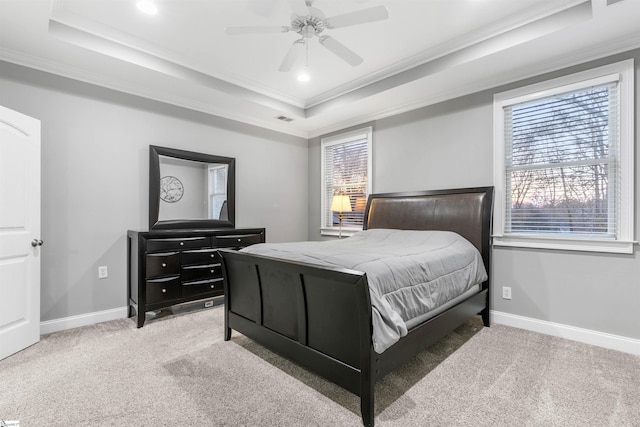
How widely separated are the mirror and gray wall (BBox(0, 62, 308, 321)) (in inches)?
5.2

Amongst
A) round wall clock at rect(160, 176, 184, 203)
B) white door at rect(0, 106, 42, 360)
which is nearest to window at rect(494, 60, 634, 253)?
round wall clock at rect(160, 176, 184, 203)

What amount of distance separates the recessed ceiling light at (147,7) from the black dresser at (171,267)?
1.96 meters

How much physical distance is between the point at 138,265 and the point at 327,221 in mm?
2840

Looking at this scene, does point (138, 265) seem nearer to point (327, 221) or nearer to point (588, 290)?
point (327, 221)

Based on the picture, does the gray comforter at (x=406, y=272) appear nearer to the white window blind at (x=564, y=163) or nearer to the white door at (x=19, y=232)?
the white window blind at (x=564, y=163)

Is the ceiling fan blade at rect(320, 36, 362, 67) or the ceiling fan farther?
the ceiling fan blade at rect(320, 36, 362, 67)

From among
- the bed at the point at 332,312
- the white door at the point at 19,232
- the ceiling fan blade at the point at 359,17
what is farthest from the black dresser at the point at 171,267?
the ceiling fan blade at the point at 359,17

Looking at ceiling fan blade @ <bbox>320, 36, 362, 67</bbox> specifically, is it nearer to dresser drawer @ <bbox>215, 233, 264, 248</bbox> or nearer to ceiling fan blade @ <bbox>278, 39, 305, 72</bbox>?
ceiling fan blade @ <bbox>278, 39, 305, 72</bbox>

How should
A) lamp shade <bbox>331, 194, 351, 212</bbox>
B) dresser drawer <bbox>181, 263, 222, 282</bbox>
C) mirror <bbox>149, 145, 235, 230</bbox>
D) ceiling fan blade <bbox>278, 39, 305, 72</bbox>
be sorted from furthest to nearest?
lamp shade <bbox>331, 194, 351, 212</bbox> → mirror <bbox>149, 145, 235, 230</bbox> → dresser drawer <bbox>181, 263, 222, 282</bbox> → ceiling fan blade <bbox>278, 39, 305, 72</bbox>

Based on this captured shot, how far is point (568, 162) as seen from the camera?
282 cm

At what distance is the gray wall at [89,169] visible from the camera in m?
2.90

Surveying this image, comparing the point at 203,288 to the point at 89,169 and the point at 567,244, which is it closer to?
the point at 89,169

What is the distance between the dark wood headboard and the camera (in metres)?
3.17

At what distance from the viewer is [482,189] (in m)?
3.25
